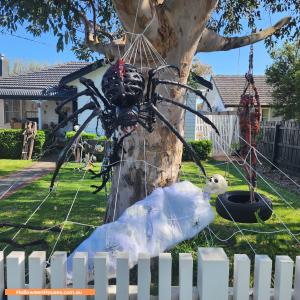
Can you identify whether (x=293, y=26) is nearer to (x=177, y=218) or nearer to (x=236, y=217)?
(x=236, y=217)

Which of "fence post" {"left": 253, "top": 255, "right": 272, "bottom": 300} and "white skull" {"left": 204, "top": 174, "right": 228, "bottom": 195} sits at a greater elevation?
"white skull" {"left": 204, "top": 174, "right": 228, "bottom": 195}

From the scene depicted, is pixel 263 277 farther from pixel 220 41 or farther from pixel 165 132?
pixel 220 41

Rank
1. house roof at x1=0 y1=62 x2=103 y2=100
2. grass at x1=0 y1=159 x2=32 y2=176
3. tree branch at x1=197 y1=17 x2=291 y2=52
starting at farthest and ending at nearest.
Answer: house roof at x1=0 y1=62 x2=103 y2=100 < grass at x1=0 y1=159 x2=32 y2=176 < tree branch at x1=197 y1=17 x2=291 y2=52

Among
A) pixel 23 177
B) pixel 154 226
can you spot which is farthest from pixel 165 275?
pixel 23 177

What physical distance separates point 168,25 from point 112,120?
1.98m

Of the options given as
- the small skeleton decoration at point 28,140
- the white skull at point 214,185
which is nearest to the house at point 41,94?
the small skeleton decoration at point 28,140

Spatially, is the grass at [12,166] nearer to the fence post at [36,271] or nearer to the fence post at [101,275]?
the fence post at [36,271]

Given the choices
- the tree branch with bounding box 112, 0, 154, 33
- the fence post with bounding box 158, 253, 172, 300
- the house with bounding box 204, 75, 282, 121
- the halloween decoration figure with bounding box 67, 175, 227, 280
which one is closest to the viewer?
the fence post with bounding box 158, 253, 172, 300

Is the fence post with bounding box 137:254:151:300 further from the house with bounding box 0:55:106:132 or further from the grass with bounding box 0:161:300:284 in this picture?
the house with bounding box 0:55:106:132

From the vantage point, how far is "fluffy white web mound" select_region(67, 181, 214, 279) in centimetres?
234

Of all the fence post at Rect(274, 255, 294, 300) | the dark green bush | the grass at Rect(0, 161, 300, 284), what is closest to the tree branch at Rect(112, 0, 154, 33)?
the grass at Rect(0, 161, 300, 284)

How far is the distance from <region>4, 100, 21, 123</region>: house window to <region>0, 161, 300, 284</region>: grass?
13.9m

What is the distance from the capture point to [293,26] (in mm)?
7129

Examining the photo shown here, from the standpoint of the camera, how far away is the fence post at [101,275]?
215cm
